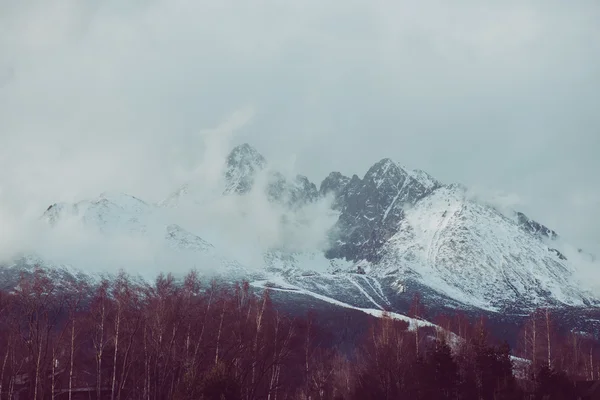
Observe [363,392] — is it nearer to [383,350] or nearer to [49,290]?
[383,350]

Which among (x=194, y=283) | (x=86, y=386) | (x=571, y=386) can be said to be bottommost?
(x=86, y=386)

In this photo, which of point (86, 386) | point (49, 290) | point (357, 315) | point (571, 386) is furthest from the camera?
point (357, 315)

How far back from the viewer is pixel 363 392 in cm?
5959

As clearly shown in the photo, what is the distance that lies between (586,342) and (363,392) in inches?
2989

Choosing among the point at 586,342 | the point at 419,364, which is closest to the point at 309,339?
the point at 419,364

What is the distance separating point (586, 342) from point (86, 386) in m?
98.4

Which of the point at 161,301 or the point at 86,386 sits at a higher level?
the point at 161,301

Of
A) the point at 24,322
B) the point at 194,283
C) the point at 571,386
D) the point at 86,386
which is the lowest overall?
the point at 86,386

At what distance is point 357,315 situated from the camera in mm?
190000

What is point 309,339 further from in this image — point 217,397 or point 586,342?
point 586,342

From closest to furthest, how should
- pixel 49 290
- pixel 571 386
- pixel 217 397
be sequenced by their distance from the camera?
pixel 217 397 < pixel 49 290 < pixel 571 386

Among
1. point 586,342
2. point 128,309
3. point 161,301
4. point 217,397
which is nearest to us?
point 217,397

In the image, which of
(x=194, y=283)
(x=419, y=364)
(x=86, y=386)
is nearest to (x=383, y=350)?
(x=419, y=364)

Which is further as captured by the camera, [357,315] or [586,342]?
[357,315]
